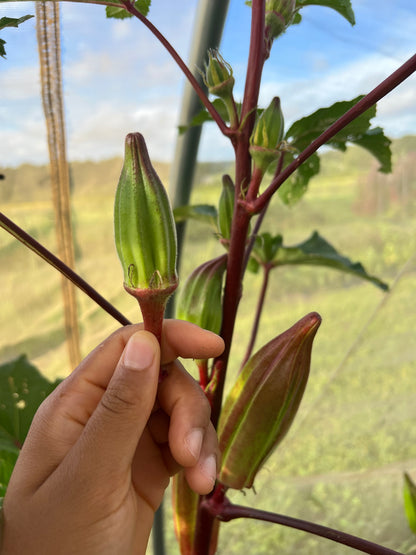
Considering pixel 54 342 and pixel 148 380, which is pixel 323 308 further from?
pixel 148 380

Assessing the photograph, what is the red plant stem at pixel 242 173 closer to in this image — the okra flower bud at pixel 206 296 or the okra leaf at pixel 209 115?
the okra flower bud at pixel 206 296

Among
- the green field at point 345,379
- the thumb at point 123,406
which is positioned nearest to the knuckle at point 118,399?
the thumb at point 123,406

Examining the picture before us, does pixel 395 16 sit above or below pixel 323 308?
above

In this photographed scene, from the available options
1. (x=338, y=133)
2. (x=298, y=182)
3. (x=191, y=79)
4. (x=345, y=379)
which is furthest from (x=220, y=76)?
(x=345, y=379)

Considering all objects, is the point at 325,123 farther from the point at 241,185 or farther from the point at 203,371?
the point at 203,371

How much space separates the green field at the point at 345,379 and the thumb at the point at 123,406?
999 mm

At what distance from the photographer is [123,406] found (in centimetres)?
25

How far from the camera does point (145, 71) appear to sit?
0.92 m

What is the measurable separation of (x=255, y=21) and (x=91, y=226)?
66 cm

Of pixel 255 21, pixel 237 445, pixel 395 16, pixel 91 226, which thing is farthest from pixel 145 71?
pixel 237 445

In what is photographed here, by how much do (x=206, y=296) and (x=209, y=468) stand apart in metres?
0.14

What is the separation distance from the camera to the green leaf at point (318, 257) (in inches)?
21.4

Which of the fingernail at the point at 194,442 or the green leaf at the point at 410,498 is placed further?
the green leaf at the point at 410,498

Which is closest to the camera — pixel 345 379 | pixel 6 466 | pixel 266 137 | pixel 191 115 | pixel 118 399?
pixel 118 399
